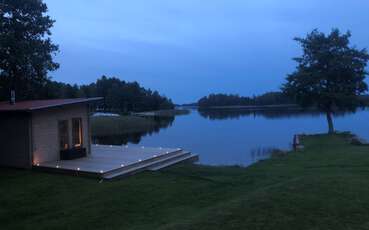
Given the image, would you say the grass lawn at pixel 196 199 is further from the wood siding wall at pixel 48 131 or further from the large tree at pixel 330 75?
the large tree at pixel 330 75

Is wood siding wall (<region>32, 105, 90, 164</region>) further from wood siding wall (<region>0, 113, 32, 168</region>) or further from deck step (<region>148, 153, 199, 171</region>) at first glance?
deck step (<region>148, 153, 199, 171</region>)

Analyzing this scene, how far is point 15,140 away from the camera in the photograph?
14.2m

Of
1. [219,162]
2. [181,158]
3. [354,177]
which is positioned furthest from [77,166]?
[354,177]

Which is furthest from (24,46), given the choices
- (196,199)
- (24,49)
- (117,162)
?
(196,199)

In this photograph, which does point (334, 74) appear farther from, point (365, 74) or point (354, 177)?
point (354, 177)

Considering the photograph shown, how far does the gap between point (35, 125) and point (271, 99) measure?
8246 cm

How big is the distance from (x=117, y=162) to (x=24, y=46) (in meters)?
5.91

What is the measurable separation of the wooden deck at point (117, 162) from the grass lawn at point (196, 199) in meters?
0.44

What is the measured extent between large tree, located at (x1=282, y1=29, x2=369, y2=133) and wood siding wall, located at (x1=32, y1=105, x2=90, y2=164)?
56.0 feet

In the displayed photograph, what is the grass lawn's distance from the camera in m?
6.35

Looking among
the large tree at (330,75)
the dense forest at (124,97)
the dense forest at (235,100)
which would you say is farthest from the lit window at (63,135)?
the dense forest at (124,97)

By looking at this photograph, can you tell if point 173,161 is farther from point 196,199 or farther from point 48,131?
point 196,199

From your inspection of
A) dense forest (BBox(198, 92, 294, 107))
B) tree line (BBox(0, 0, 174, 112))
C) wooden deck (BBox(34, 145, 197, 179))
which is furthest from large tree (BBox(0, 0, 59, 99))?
dense forest (BBox(198, 92, 294, 107))

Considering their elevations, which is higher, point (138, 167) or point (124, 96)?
point (124, 96)
